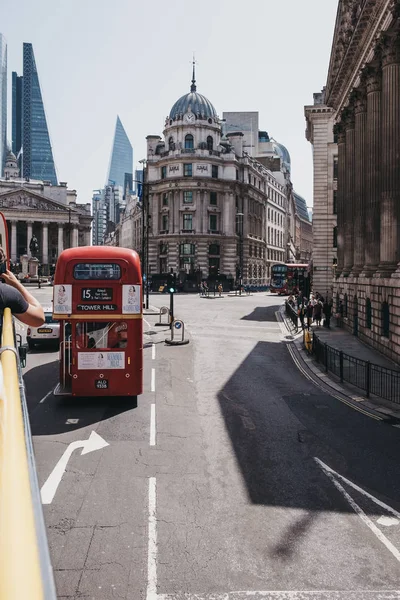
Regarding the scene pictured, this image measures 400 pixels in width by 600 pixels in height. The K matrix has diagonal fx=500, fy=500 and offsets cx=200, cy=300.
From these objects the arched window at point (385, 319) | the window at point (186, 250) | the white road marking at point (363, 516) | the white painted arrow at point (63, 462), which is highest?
the window at point (186, 250)

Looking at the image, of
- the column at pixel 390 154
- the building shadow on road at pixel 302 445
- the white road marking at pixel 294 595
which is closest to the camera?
the white road marking at pixel 294 595

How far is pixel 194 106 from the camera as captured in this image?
84312mm

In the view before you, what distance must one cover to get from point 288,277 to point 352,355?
5012 centimetres

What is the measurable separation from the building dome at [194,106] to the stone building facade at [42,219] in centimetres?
3723

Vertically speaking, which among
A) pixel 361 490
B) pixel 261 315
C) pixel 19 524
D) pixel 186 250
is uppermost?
pixel 186 250

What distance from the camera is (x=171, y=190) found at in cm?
8394

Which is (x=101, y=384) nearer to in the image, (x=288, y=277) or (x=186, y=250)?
(x=288, y=277)

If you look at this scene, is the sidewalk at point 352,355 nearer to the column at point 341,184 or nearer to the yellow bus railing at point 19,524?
the column at point 341,184

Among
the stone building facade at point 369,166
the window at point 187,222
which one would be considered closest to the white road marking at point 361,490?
the stone building facade at point 369,166

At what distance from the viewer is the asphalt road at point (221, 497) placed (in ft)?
19.4

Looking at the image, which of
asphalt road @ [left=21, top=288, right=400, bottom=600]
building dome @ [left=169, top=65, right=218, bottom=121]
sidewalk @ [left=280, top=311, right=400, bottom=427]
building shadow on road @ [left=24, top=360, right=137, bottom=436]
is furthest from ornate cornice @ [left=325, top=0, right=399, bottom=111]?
building dome @ [left=169, top=65, right=218, bottom=121]

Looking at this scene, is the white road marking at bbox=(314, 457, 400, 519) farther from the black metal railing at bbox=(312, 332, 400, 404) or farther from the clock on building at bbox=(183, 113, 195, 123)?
the clock on building at bbox=(183, 113, 195, 123)

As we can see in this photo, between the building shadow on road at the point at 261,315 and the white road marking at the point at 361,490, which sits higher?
the building shadow on road at the point at 261,315

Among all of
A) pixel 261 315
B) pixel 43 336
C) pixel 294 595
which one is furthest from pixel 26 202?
pixel 294 595
